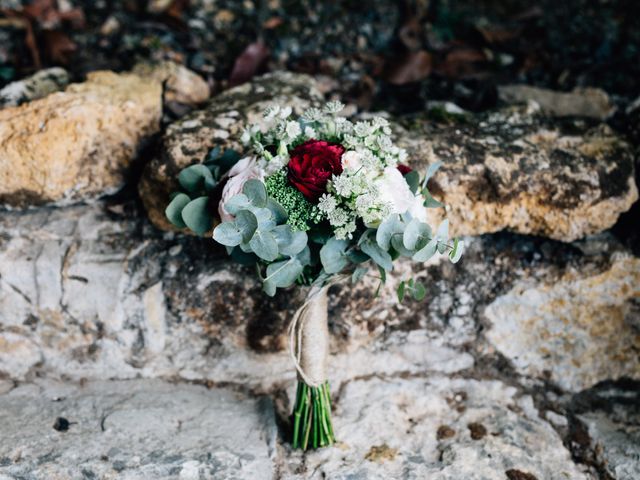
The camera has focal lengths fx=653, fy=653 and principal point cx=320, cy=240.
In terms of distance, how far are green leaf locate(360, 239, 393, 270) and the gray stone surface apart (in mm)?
719

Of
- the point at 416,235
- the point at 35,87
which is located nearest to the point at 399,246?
the point at 416,235

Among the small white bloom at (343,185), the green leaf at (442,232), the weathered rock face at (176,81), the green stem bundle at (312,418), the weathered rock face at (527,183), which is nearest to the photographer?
the small white bloom at (343,185)

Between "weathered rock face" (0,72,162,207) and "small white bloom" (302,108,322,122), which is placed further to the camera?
"weathered rock face" (0,72,162,207)

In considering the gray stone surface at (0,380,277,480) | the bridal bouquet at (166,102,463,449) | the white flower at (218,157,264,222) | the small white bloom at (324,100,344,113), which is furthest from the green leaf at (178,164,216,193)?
the gray stone surface at (0,380,277,480)

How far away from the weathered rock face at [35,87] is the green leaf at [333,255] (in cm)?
125

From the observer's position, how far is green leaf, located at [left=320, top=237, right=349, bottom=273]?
159cm

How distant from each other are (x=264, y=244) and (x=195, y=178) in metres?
0.39

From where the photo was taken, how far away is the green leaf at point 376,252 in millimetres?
1586

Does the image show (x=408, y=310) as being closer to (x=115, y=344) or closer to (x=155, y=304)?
(x=155, y=304)

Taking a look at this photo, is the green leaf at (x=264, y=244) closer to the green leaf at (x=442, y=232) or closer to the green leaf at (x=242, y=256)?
the green leaf at (x=242, y=256)

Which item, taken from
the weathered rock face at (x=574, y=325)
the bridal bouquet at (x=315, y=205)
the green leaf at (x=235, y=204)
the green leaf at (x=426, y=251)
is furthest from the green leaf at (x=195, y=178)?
the weathered rock face at (x=574, y=325)

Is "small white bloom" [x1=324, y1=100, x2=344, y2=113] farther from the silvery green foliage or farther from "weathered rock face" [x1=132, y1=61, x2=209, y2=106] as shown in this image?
"weathered rock face" [x1=132, y1=61, x2=209, y2=106]

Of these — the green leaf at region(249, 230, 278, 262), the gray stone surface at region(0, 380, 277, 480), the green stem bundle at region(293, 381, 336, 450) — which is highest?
the green leaf at region(249, 230, 278, 262)

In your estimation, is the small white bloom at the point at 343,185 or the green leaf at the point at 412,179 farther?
the green leaf at the point at 412,179
